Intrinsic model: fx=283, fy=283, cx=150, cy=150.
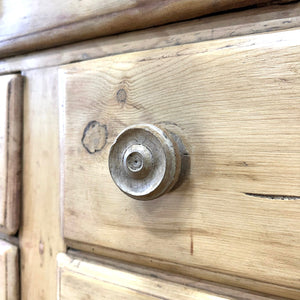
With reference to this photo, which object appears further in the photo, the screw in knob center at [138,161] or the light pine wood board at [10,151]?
the light pine wood board at [10,151]

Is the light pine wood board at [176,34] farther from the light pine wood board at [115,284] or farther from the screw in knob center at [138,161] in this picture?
the light pine wood board at [115,284]

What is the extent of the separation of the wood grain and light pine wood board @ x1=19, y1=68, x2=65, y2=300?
4 centimetres

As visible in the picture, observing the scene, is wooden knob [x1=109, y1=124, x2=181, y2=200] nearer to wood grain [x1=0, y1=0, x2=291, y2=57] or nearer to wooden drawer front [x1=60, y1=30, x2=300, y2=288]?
wooden drawer front [x1=60, y1=30, x2=300, y2=288]

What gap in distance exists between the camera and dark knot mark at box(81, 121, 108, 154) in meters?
0.32

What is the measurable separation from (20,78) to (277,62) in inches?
12.9

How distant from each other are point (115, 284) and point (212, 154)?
17 centimetres

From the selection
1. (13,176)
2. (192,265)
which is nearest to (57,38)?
(13,176)

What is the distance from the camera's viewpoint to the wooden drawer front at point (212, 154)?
0.24 m

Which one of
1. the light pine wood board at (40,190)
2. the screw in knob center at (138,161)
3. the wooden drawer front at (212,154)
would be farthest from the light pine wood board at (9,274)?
the screw in knob center at (138,161)

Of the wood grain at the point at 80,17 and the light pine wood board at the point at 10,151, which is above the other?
the wood grain at the point at 80,17

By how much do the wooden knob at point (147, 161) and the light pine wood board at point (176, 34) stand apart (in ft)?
0.35

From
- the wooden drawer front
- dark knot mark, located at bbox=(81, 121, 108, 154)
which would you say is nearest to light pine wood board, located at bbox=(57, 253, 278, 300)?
the wooden drawer front

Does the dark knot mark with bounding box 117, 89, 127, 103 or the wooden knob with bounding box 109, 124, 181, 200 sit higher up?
the dark knot mark with bounding box 117, 89, 127, 103

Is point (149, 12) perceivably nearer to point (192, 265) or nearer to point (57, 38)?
point (57, 38)
